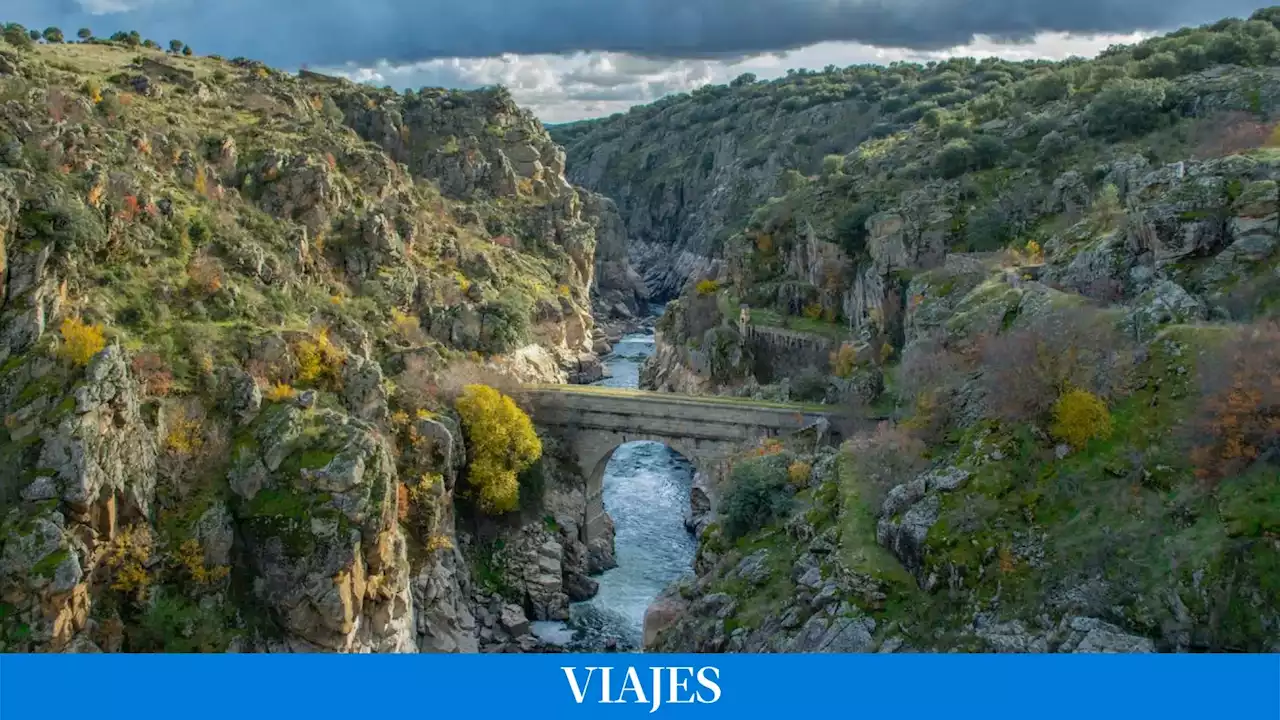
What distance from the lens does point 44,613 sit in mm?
31016

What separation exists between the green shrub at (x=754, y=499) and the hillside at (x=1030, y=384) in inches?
3.9

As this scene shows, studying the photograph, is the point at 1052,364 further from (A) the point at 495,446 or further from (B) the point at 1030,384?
(A) the point at 495,446

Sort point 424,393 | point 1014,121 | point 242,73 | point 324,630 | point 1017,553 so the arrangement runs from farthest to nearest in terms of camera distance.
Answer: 1. point 242,73
2. point 1014,121
3. point 424,393
4. point 324,630
5. point 1017,553

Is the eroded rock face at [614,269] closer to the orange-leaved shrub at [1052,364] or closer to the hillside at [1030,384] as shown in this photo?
the hillside at [1030,384]

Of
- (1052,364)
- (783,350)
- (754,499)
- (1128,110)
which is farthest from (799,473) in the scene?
(1128,110)

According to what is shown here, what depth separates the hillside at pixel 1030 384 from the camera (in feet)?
86.6

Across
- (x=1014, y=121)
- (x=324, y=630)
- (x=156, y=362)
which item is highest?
(x=1014, y=121)

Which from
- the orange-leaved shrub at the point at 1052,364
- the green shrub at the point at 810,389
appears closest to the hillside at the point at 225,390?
the green shrub at the point at 810,389

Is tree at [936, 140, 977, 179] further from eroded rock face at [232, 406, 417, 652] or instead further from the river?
eroded rock face at [232, 406, 417, 652]

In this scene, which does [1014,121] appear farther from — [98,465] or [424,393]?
[98,465]

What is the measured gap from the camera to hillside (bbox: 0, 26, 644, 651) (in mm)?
33469

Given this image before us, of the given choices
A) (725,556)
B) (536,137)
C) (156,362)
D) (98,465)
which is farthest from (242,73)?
(725,556)

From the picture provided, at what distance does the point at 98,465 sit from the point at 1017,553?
2618 centimetres

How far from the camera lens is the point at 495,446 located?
48.4 meters
